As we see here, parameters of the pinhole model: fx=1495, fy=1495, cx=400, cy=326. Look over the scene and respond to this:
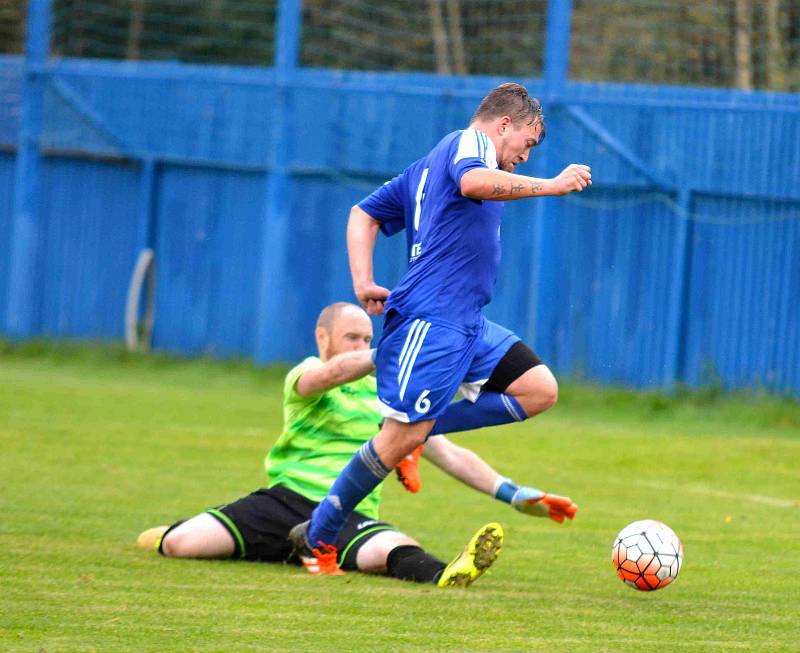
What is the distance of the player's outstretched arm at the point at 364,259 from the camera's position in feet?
21.3

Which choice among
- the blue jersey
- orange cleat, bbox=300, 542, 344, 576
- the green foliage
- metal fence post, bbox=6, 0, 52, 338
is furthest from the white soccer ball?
metal fence post, bbox=6, 0, 52, 338

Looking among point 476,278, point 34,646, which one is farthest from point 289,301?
point 34,646

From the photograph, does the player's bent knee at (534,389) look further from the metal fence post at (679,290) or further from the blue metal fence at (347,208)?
the metal fence post at (679,290)

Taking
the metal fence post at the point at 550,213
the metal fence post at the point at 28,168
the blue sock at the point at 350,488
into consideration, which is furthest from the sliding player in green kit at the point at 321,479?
the metal fence post at the point at 28,168

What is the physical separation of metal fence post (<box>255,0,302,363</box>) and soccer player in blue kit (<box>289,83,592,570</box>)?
1083cm

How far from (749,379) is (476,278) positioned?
8.82 m

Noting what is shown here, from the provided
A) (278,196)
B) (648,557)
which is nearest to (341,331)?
(648,557)

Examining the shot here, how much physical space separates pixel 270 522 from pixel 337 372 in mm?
889

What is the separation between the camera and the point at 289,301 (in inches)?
693

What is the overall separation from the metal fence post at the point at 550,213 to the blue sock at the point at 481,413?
9.07 meters

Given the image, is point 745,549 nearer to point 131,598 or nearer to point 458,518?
point 458,518

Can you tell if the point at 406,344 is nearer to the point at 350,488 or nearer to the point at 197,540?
the point at 350,488

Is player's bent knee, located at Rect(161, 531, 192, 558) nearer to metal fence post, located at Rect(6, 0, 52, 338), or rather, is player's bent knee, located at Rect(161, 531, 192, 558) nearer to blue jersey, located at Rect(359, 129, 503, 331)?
blue jersey, located at Rect(359, 129, 503, 331)

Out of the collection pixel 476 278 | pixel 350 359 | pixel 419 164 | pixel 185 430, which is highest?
pixel 419 164
